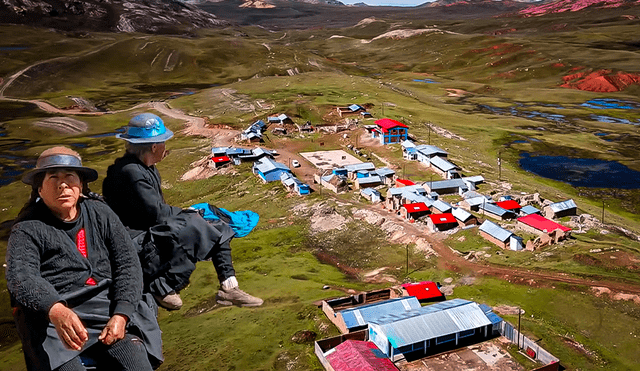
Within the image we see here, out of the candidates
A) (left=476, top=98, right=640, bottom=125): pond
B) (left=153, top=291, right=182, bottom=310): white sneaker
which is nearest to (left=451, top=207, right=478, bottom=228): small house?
(left=153, top=291, right=182, bottom=310): white sneaker

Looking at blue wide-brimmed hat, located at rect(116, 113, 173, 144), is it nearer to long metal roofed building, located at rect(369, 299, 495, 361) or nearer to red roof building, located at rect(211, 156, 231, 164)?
long metal roofed building, located at rect(369, 299, 495, 361)

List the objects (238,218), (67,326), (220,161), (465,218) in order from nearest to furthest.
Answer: (67,326), (238,218), (465,218), (220,161)

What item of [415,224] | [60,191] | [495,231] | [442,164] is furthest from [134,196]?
[442,164]

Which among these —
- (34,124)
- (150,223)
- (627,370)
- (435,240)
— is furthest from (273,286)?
(34,124)

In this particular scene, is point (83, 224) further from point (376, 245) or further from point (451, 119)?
point (451, 119)

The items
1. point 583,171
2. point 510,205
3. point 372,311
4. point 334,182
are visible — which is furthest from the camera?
point 583,171

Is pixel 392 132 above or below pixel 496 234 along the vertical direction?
above

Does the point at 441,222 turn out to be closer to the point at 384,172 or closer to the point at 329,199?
the point at 329,199
